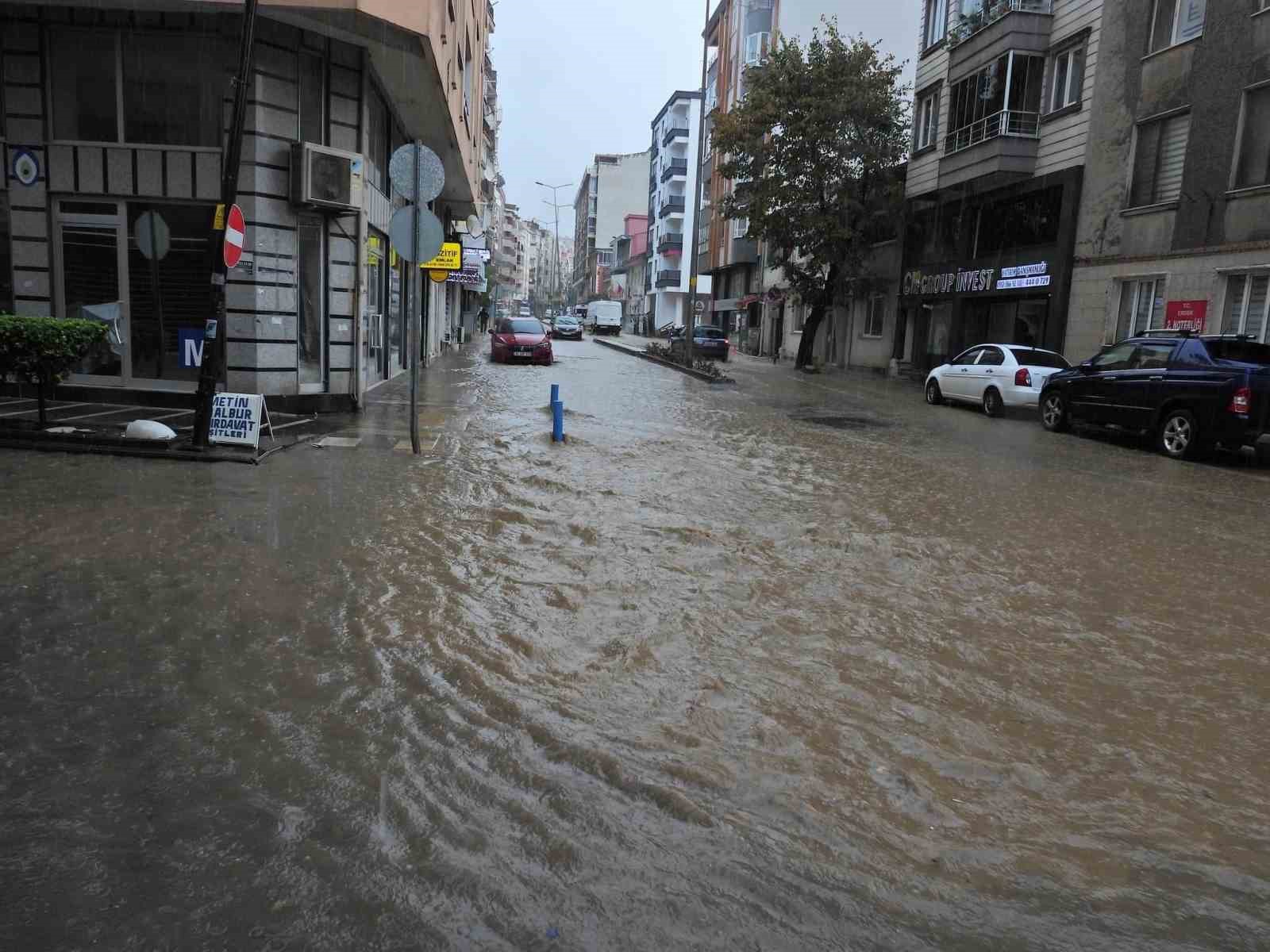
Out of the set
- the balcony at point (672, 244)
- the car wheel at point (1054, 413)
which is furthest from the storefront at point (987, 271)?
the balcony at point (672, 244)

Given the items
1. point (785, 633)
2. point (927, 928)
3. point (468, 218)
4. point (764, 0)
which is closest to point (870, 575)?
point (785, 633)

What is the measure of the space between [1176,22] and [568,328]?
131 feet

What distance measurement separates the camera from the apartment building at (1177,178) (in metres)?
18.5

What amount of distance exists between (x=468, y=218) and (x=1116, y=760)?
42.7 m

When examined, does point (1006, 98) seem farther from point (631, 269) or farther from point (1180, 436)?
point (631, 269)

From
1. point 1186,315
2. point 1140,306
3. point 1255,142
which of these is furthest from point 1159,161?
point 1186,315

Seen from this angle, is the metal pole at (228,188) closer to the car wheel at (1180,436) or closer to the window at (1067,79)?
the car wheel at (1180,436)

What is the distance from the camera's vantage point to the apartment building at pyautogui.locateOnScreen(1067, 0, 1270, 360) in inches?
728

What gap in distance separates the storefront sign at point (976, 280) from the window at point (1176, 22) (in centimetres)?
551

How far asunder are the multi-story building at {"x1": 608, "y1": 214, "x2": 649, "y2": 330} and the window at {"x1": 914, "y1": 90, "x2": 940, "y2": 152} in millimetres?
63817

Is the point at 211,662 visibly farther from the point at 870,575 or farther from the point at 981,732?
the point at 870,575

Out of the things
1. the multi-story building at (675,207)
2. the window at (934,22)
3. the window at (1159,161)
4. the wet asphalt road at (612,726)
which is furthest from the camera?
the multi-story building at (675,207)


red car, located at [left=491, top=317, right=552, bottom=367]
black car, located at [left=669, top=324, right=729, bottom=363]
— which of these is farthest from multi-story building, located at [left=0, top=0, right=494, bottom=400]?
black car, located at [left=669, top=324, right=729, bottom=363]

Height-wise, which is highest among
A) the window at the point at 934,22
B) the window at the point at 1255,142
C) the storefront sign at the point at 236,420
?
the window at the point at 934,22
